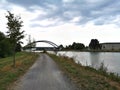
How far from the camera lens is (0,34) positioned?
84125mm

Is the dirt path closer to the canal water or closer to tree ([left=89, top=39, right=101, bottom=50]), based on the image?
the canal water

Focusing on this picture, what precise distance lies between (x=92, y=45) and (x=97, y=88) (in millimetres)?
154615

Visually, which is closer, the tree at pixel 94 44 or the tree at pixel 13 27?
the tree at pixel 13 27

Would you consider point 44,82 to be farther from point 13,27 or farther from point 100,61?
point 100,61

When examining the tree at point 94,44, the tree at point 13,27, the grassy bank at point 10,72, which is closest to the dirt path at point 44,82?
the grassy bank at point 10,72

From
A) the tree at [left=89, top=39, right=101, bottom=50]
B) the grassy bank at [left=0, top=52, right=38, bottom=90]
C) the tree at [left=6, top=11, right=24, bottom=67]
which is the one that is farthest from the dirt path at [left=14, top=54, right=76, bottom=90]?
the tree at [left=89, top=39, right=101, bottom=50]

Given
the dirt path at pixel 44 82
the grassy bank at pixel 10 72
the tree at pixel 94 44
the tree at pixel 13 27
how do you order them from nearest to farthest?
the dirt path at pixel 44 82 → the grassy bank at pixel 10 72 → the tree at pixel 13 27 → the tree at pixel 94 44

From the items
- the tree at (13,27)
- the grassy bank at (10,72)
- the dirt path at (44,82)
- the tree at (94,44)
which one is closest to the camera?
the dirt path at (44,82)

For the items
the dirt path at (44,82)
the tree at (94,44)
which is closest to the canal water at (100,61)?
the dirt path at (44,82)

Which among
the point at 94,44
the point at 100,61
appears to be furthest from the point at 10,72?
the point at 94,44

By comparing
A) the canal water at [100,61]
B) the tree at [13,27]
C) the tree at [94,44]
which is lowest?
the canal water at [100,61]

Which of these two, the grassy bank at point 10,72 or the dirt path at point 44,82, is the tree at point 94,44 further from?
the dirt path at point 44,82

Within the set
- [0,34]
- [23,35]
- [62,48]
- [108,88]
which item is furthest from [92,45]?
[108,88]

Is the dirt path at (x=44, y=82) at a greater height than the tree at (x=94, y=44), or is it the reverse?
the tree at (x=94, y=44)
